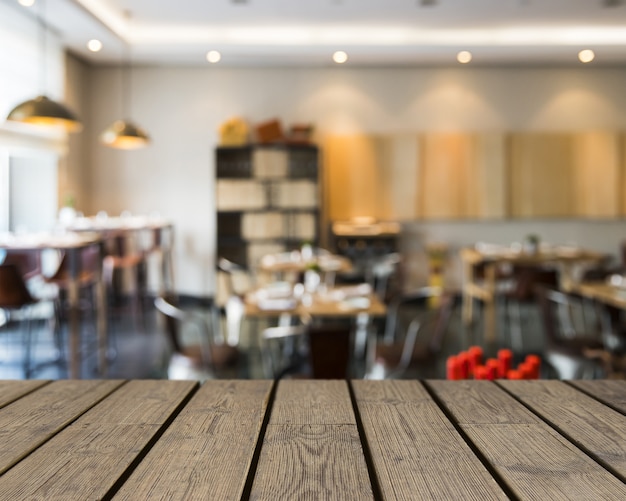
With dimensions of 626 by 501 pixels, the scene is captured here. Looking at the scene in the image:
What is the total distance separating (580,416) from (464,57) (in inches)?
343

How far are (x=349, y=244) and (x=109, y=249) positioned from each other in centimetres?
334

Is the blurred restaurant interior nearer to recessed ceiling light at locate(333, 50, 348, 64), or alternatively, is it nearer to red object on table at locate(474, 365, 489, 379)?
recessed ceiling light at locate(333, 50, 348, 64)

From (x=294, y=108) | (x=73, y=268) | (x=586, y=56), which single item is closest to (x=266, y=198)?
(x=294, y=108)

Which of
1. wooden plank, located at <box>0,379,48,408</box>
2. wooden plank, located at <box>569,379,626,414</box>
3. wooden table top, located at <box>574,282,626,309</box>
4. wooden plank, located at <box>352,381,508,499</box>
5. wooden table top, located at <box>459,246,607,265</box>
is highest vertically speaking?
wooden table top, located at <box>459,246,607,265</box>

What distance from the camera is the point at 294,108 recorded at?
32.2ft

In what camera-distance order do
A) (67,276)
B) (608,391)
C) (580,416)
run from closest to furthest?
1. (580,416)
2. (608,391)
3. (67,276)

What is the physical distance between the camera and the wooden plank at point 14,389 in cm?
151

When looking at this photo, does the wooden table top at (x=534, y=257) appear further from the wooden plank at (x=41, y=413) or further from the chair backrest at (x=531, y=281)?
the wooden plank at (x=41, y=413)

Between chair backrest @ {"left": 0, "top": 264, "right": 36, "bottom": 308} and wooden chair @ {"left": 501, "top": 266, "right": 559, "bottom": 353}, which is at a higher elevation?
chair backrest @ {"left": 0, "top": 264, "right": 36, "bottom": 308}

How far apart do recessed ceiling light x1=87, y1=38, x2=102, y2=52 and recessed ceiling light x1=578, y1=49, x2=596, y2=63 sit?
672cm

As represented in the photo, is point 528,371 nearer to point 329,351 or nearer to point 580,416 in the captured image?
point 329,351

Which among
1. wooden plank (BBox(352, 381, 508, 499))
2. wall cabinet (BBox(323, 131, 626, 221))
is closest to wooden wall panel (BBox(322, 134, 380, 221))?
wall cabinet (BBox(323, 131, 626, 221))

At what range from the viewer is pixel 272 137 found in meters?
9.45

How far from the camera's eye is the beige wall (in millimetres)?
9789
